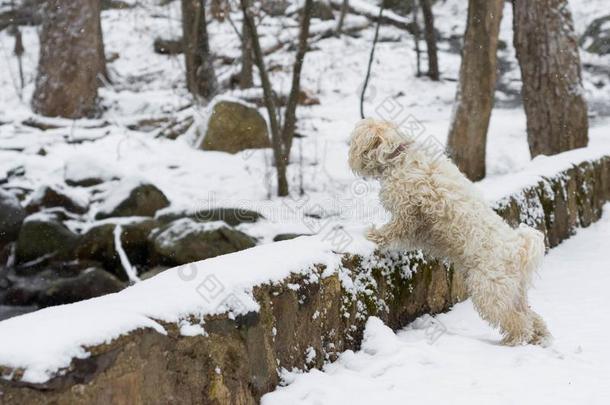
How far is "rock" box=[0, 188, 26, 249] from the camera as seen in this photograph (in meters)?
10.2

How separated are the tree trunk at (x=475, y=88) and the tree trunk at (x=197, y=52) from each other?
6.63 m

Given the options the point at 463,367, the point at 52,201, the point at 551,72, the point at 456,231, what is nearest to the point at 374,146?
the point at 456,231

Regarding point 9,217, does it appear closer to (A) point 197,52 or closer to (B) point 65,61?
(B) point 65,61

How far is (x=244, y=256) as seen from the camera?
4199 mm

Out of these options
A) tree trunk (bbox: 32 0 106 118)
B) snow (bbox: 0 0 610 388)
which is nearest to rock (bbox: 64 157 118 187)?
snow (bbox: 0 0 610 388)

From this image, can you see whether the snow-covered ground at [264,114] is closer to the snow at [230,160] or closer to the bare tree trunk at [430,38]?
the snow at [230,160]

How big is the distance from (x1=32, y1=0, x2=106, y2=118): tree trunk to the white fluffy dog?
11.7 m

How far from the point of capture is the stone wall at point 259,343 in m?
2.73

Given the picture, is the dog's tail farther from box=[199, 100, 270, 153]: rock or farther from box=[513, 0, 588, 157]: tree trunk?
box=[199, 100, 270, 153]: rock

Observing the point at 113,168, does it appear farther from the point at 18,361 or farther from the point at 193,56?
the point at 18,361

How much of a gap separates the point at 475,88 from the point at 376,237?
724 centimetres

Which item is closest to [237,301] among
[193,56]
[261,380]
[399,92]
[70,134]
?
[261,380]

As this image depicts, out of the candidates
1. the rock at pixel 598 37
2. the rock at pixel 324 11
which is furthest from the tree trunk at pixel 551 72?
the rock at pixel 324 11

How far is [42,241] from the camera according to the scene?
9875 millimetres
